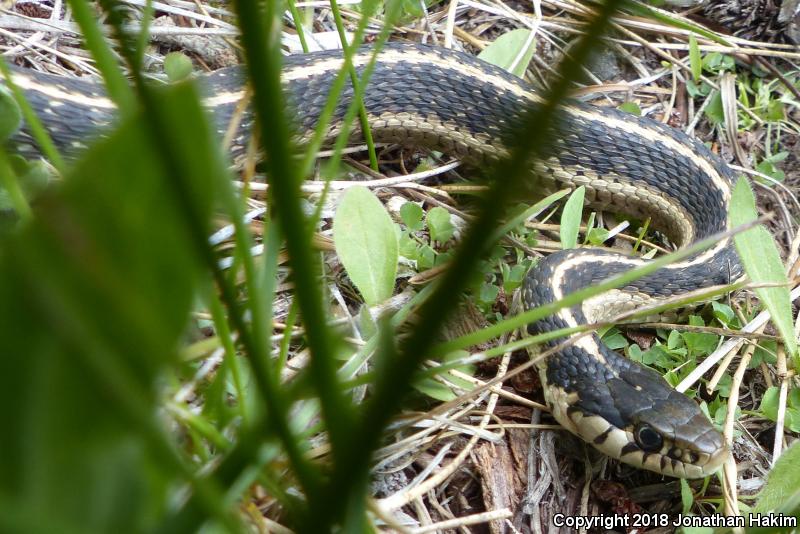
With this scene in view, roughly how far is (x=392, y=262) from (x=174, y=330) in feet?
3.82

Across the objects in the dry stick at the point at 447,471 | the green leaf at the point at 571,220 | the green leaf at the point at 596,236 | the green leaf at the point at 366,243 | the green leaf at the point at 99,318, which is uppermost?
the green leaf at the point at 99,318

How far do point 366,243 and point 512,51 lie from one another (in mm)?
1003

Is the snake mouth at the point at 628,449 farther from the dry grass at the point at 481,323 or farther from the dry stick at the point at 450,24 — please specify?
the dry stick at the point at 450,24

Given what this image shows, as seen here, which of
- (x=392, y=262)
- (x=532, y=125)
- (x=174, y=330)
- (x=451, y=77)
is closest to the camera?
(x=532, y=125)

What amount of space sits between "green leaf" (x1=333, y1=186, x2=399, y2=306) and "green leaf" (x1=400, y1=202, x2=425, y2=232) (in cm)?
23

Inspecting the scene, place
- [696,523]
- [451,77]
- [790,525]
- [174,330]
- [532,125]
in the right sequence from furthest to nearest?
[451,77]
[696,523]
[790,525]
[174,330]
[532,125]

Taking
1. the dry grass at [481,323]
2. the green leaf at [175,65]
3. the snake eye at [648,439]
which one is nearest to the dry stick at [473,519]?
the dry grass at [481,323]

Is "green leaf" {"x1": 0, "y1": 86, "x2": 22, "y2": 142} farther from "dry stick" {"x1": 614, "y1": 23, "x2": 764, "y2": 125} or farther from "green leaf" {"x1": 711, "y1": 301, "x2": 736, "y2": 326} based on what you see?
"dry stick" {"x1": 614, "y1": 23, "x2": 764, "y2": 125}

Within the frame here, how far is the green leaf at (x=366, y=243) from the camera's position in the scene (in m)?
1.50

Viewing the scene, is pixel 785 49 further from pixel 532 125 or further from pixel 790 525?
pixel 532 125

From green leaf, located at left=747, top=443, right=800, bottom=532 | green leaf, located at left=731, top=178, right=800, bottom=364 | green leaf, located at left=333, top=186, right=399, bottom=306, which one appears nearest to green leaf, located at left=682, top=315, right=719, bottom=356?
green leaf, located at left=731, top=178, right=800, bottom=364

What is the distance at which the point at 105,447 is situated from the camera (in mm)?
376

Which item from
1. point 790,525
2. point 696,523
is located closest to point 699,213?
point 696,523

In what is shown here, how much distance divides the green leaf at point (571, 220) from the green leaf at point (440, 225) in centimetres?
33
